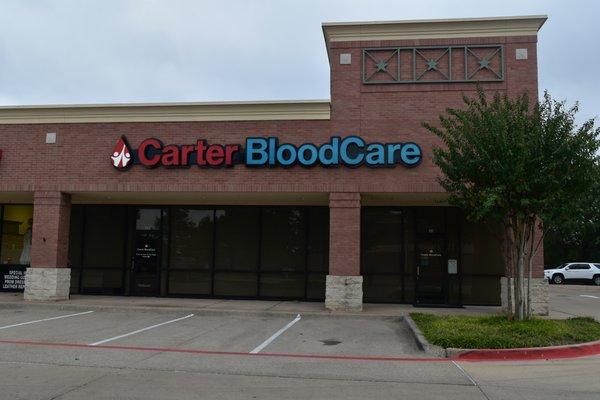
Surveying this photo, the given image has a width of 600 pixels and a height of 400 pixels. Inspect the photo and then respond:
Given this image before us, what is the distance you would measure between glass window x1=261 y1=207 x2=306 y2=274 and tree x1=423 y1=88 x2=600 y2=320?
7908 mm

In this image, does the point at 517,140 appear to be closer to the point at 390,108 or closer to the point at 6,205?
the point at 390,108

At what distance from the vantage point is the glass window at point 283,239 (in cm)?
1945

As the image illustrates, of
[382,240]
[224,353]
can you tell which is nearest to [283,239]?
[382,240]

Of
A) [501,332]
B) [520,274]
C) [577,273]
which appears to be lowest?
[501,332]

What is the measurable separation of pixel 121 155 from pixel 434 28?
10.0 m

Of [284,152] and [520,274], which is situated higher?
[284,152]

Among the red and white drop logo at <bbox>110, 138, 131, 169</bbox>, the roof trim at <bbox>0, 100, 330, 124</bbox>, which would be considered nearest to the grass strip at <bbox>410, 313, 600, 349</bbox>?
the roof trim at <bbox>0, 100, 330, 124</bbox>

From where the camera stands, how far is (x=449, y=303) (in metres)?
18.3

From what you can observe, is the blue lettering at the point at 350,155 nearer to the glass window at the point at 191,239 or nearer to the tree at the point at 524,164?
the tree at the point at 524,164

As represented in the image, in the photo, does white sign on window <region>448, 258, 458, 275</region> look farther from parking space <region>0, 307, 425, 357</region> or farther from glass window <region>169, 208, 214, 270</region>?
glass window <region>169, 208, 214, 270</region>

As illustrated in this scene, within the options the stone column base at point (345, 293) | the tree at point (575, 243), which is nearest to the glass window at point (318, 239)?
the stone column base at point (345, 293)

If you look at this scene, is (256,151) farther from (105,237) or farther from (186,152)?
(105,237)

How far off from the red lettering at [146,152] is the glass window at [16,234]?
21.7 ft

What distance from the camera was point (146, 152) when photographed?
17.6 metres
